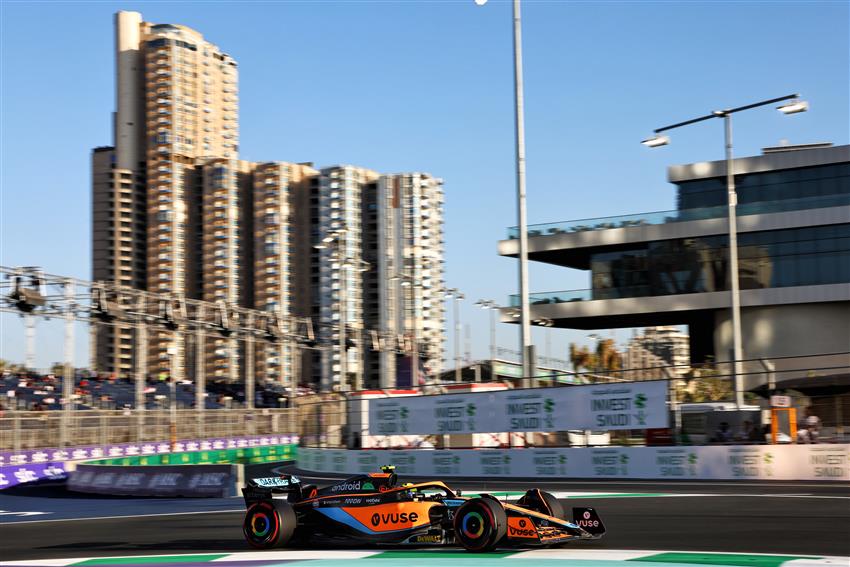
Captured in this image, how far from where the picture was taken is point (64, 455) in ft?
116

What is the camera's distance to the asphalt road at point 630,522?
1242 centimetres

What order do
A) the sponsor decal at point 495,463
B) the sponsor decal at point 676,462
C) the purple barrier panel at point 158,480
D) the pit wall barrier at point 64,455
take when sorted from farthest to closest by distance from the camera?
the pit wall barrier at point 64,455 → the sponsor decal at point 495,463 → the purple barrier panel at point 158,480 → the sponsor decal at point 676,462

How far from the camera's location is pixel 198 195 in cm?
13988

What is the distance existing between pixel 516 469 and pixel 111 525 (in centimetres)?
1311

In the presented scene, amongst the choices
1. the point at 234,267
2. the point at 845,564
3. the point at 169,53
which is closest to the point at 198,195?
the point at 234,267

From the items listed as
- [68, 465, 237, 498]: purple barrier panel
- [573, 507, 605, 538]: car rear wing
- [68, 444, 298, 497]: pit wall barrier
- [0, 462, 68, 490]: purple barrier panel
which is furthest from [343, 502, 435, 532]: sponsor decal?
[0, 462, 68, 490]: purple barrier panel

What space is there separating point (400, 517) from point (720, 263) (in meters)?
42.4

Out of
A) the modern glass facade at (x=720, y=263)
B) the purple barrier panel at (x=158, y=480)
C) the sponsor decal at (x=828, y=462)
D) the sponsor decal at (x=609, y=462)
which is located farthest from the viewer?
the modern glass facade at (x=720, y=263)

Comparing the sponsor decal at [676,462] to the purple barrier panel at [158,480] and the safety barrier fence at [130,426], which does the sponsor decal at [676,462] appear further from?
the safety barrier fence at [130,426]

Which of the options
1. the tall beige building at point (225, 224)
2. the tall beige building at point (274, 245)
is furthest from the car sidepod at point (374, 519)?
the tall beige building at point (274, 245)

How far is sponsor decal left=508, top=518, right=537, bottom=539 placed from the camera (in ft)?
38.0

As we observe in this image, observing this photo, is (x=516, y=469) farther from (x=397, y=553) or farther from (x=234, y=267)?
(x=234, y=267)

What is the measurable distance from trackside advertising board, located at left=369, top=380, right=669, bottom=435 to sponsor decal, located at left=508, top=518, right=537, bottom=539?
Result: 46.9 ft

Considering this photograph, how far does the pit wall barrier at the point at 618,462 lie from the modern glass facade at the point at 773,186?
29291 mm
